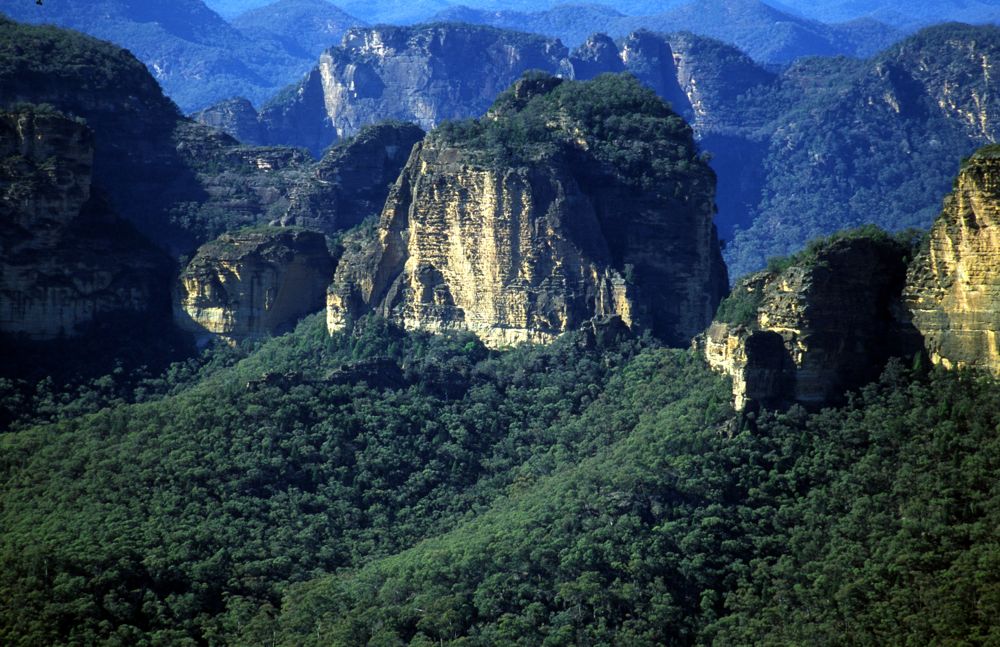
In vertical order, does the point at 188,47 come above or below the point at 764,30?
below

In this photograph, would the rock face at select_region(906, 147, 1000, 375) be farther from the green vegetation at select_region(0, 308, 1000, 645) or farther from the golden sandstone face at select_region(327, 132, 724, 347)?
the golden sandstone face at select_region(327, 132, 724, 347)

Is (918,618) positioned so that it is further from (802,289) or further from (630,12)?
(630,12)

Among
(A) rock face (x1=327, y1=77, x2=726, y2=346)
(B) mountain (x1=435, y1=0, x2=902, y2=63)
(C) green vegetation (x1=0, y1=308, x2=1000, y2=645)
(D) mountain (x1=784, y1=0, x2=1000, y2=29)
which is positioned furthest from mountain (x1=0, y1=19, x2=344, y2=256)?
(D) mountain (x1=784, y1=0, x2=1000, y2=29)

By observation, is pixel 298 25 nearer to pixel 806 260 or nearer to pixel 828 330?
pixel 806 260

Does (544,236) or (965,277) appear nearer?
(965,277)

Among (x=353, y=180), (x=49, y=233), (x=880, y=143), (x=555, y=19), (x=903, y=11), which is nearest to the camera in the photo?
(x=49, y=233)

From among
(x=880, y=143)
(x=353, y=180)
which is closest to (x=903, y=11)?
(x=880, y=143)

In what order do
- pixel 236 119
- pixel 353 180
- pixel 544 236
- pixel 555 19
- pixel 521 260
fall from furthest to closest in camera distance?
pixel 555 19
pixel 236 119
pixel 353 180
pixel 521 260
pixel 544 236

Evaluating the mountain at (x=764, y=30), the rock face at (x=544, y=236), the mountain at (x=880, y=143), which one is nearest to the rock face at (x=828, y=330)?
the rock face at (x=544, y=236)

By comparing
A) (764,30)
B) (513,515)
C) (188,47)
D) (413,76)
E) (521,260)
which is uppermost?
(764,30)
